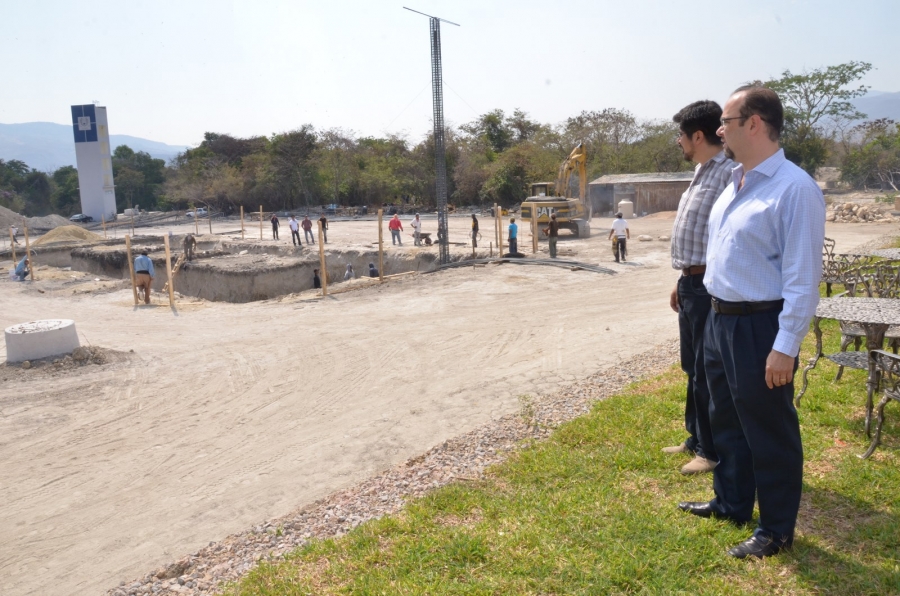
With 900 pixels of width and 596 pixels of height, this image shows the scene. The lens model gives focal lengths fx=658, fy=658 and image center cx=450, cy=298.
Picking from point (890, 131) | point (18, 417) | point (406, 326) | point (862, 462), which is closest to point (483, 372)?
point (406, 326)

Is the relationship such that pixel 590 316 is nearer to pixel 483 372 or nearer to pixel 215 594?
pixel 483 372

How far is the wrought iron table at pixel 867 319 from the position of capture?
14.1ft

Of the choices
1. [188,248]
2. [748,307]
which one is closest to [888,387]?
[748,307]

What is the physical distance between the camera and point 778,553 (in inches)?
124

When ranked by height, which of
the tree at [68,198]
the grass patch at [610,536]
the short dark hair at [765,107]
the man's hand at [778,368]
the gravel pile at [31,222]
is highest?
the tree at [68,198]

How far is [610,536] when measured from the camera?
139 inches

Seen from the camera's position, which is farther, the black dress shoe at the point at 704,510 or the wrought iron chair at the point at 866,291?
the wrought iron chair at the point at 866,291

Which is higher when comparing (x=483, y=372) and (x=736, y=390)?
(x=736, y=390)

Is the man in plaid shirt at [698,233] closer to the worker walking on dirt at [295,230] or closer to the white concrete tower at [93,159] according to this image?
the worker walking on dirt at [295,230]

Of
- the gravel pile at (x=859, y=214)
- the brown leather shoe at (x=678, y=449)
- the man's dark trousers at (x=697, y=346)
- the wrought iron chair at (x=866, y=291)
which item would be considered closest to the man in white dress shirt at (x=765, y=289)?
the man's dark trousers at (x=697, y=346)

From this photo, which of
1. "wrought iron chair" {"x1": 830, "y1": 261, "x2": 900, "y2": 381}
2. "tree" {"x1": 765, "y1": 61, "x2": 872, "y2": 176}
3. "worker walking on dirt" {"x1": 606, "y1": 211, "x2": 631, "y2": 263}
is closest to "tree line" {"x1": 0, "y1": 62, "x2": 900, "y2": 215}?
"tree" {"x1": 765, "y1": 61, "x2": 872, "y2": 176}

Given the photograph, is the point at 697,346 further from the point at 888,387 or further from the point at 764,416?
the point at 888,387

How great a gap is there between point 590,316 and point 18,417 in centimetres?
904

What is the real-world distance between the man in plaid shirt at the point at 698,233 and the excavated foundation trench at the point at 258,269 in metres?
17.6
